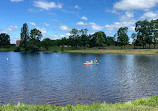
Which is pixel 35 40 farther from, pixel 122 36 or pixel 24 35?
pixel 122 36

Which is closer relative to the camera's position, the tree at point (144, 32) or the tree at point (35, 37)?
the tree at point (144, 32)

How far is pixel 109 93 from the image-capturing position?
22.5 m

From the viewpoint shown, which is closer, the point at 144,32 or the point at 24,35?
the point at 144,32

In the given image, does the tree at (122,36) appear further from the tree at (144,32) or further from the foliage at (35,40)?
the foliage at (35,40)

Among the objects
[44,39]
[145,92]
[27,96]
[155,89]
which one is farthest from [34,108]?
[44,39]

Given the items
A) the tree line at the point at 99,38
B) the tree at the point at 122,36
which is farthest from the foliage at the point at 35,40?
the tree at the point at 122,36

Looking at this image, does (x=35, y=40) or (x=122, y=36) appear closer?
(x=122, y=36)

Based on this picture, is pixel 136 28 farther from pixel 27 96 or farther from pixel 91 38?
pixel 27 96

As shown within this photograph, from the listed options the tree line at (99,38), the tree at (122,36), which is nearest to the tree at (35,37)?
the tree line at (99,38)

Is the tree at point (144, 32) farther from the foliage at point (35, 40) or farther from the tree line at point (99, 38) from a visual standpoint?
the foliage at point (35, 40)

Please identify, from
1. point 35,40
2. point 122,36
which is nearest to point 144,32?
point 122,36

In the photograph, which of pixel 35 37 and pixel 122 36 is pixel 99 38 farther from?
pixel 35 37

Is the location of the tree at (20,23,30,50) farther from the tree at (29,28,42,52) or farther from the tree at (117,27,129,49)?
the tree at (117,27,129,49)

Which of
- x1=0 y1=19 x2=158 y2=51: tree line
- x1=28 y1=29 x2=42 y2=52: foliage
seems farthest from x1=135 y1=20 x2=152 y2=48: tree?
x1=28 y1=29 x2=42 y2=52: foliage
